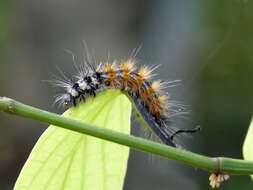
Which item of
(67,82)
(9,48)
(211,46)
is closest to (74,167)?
(67,82)

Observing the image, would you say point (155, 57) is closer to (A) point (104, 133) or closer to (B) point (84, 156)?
(B) point (84, 156)

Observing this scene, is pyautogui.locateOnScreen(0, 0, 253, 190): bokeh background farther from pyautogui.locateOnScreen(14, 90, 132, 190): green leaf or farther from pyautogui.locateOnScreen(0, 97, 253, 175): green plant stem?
pyautogui.locateOnScreen(0, 97, 253, 175): green plant stem

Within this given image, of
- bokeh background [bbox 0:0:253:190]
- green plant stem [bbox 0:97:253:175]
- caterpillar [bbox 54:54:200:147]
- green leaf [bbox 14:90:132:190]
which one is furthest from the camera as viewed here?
bokeh background [bbox 0:0:253:190]

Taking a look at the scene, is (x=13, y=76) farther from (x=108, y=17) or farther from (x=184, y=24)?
Answer: (x=184, y=24)

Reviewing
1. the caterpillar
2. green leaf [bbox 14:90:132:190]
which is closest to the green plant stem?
green leaf [bbox 14:90:132:190]

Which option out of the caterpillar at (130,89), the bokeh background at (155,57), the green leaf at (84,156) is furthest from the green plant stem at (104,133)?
the bokeh background at (155,57)

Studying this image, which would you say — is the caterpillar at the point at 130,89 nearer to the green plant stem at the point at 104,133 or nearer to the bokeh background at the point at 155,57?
the green plant stem at the point at 104,133
